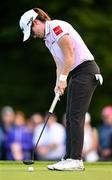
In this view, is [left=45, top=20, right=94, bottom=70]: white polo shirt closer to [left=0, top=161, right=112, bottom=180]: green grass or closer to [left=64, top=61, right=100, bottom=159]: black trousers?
[left=64, top=61, right=100, bottom=159]: black trousers

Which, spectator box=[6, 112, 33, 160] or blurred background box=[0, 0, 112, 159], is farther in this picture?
blurred background box=[0, 0, 112, 159]

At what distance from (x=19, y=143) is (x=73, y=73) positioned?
6137mm

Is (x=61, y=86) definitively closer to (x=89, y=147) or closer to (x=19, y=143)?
(x=89, y=147)

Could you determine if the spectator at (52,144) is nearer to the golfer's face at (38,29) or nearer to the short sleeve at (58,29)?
the golfer's face at (38,29)

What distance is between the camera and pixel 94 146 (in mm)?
15398

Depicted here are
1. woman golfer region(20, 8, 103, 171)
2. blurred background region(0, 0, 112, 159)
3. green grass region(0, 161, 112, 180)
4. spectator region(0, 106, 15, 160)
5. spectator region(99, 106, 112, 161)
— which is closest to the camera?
green grass region(0, 161, 112, 180)

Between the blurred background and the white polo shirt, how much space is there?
27.7ft

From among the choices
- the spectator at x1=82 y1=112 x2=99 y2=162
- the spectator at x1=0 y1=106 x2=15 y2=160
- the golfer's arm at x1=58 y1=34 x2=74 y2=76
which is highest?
the golfer's arm at x1=58 y1=34 x2=74 y2=76

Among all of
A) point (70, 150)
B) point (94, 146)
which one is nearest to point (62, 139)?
point (94, 146)

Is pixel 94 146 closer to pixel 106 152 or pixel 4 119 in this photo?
pixel 106 152

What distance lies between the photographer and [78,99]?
965 centimetres

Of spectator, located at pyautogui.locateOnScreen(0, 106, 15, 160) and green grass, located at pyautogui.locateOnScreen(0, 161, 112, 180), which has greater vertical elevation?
green grass, located at pyautogui.locateOnScreen(0, 161, 112, 180)

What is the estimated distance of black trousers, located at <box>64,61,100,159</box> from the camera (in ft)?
31.7

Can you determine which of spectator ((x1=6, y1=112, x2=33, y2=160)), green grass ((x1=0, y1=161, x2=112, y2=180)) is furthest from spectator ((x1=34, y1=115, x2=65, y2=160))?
green grass ((x1=0, y1=161, x2=112, y2=180))
